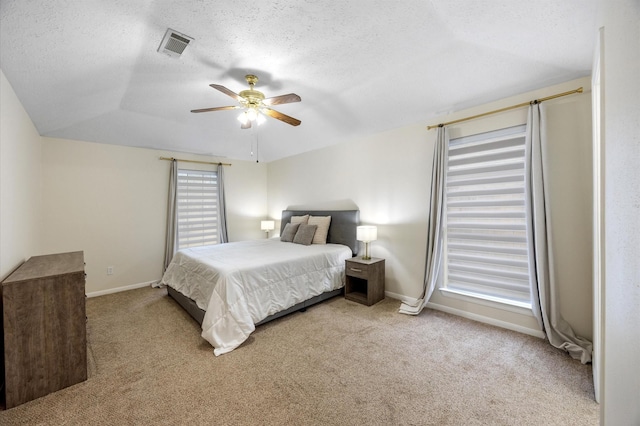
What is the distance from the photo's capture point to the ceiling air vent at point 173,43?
6.84ft

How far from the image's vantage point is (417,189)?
354cm

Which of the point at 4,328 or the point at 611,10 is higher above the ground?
the point at 611,10

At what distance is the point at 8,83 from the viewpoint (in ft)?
7.25

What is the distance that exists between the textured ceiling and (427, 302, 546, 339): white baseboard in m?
2.53

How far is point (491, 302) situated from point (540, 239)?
92 cm

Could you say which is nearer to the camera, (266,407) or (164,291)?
(266,407)

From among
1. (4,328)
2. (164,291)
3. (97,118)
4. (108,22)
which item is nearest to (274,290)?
(4,328)

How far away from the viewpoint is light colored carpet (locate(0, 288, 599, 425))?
1668mm

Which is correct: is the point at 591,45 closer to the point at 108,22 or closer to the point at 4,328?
the point at 108,22

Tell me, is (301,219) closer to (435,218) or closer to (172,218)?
(172,218)

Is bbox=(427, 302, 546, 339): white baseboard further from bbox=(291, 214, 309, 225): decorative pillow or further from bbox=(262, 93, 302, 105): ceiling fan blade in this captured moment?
bbox=(262, 93, 302, 105): ceiling fan blade

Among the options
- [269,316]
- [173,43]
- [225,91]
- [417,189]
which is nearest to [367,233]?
[417,189]

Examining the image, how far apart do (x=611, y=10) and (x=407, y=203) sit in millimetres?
2601

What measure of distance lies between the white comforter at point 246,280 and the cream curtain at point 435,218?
1219 millimetres
